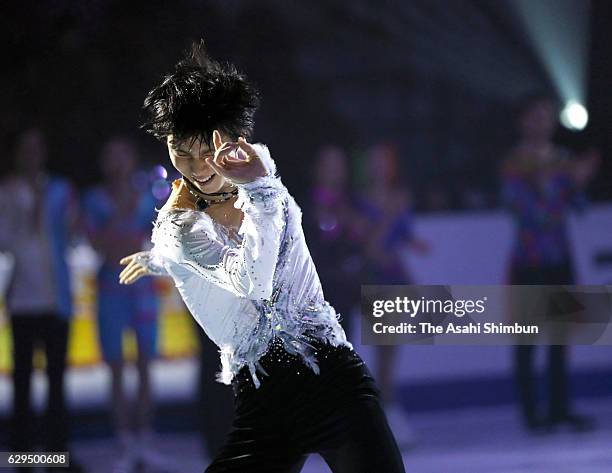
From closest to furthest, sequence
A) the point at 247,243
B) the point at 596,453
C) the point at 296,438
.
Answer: the point at 247,243 → the point at 296,438 → the point at 596,453

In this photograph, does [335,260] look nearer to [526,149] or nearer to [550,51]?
[526,149]

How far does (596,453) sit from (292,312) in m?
2.45

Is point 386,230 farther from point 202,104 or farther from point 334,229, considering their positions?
point 202,104

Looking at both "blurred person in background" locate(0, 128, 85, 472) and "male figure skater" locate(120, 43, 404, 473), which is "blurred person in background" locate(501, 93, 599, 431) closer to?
"blurred person in background" locate(0, 128, 85, 472)

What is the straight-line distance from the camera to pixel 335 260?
4.14 meters

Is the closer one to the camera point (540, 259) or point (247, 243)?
point (247, 243)

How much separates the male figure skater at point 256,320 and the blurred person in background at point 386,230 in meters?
1.97

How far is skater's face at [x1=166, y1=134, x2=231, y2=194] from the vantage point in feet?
6.85

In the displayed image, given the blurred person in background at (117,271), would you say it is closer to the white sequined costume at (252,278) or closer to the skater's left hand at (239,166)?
the white sequined costume at (252,278)

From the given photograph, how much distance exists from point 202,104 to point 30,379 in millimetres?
2466

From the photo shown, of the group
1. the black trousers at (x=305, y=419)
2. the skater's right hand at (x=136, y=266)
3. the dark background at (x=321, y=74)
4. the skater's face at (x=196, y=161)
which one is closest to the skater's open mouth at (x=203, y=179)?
the skater's face at (x=196, y=161)

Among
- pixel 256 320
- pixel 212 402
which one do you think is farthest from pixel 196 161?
pixel 212 402

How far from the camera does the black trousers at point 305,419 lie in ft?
6.81

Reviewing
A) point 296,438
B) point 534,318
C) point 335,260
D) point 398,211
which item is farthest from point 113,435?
point 296,438
